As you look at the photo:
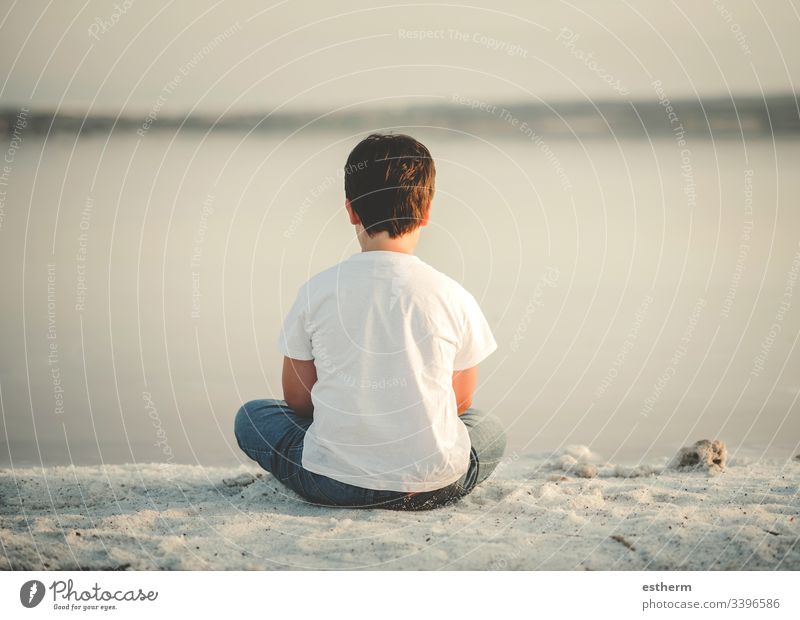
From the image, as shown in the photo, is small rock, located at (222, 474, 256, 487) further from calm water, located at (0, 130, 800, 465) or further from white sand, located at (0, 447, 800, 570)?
calm water, located at (0, 130, 800, 465)

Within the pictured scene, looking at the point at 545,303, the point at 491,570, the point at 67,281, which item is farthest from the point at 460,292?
the point at 67,281

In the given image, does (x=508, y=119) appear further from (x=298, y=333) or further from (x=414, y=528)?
(x=414, y=528)

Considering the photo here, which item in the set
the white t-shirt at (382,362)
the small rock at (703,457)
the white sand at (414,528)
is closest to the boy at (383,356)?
the white t-shirt at (382,362)

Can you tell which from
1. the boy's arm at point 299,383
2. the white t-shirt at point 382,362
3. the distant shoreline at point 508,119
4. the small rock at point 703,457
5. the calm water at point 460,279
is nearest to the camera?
the white t-shirt at point 382,362

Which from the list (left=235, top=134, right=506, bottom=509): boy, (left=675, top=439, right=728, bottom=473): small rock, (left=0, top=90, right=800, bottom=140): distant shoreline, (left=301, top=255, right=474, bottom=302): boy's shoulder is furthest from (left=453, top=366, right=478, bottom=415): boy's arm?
(left=0, top=90, right=800, bottom=140): distant shoreline

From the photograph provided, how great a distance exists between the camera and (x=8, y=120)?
11.8ft

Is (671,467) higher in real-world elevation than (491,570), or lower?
higher

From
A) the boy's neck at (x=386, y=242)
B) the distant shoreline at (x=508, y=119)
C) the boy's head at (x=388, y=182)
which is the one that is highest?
the distant shoreline at (x=508, y=119)

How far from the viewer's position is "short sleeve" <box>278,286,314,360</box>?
2.08m

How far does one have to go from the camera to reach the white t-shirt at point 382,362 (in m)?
2.03

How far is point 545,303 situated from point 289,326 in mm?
2102

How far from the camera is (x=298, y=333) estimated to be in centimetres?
210

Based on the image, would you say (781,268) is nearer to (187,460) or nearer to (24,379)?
(187,460)
